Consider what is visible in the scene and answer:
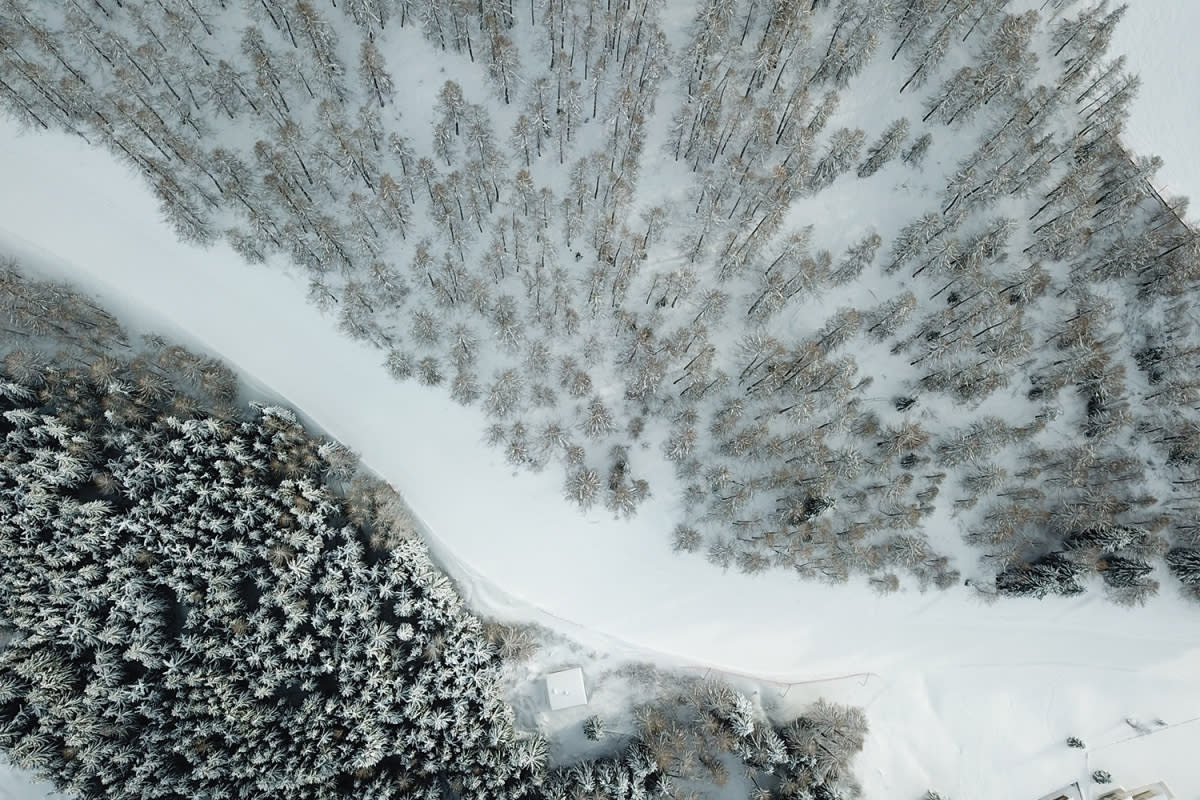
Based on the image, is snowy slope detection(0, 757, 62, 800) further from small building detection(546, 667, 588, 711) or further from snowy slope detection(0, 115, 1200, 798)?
small building detection(546, 667, 588, 711)

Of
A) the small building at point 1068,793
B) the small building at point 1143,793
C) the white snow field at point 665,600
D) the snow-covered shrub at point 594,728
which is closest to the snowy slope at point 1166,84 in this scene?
the white snow field at point 665,600

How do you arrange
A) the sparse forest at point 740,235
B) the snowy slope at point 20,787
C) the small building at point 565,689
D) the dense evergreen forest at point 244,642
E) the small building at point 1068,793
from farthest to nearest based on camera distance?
the small building at point 1068,793, the sparse forest at point 740,235, the small building at point 565,689, the snowy slope at point 20,787, the dense evergreen forest at point 244,642

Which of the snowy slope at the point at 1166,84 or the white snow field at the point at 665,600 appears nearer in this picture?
the white snow field at the point at 665,600

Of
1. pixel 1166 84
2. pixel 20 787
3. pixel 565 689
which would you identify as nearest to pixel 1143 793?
pixel 565 689

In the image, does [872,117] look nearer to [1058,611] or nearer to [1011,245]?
[1011,245]

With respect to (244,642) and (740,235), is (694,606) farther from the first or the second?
(244,642)

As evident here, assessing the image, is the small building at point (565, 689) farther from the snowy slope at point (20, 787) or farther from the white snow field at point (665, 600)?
the snowy slope at point (20, 787)

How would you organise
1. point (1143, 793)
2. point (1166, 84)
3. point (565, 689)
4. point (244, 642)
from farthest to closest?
point (1166, 84) < point (1143, 793) < point (565, 689) < point (244, 642)

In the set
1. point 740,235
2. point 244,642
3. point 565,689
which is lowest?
point 244,642
